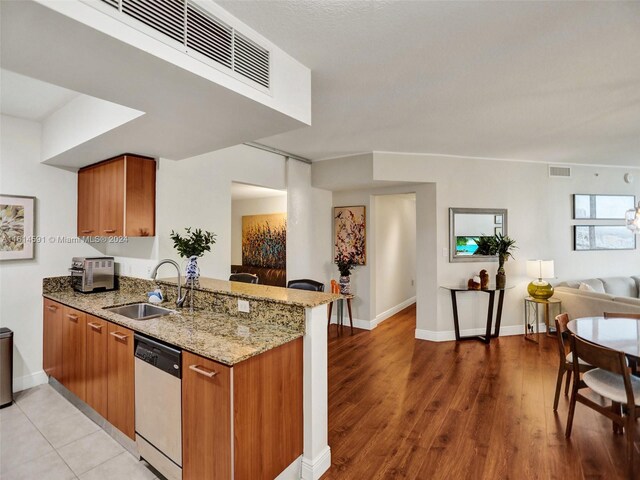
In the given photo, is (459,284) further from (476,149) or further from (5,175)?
A: (5,175)

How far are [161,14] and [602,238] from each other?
672 centimetres

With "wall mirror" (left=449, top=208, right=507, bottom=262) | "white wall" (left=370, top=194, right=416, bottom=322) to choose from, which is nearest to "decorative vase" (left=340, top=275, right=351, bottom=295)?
"white wall" (left=370, top=194, right=416, bottom=322)

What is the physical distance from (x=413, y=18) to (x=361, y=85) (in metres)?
0.78

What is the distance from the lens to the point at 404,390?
10.1 feet

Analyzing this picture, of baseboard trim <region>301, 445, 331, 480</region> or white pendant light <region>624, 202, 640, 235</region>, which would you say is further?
white pendant light <region>624, 202, 640, 235</region>

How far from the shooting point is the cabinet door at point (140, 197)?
2.77 metres

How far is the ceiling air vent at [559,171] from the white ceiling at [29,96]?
615cm

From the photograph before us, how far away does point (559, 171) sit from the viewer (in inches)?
199

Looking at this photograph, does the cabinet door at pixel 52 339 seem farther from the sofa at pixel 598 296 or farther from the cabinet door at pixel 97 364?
the sofa at pixel 598 296

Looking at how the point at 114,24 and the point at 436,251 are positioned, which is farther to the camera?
the point at 436,251

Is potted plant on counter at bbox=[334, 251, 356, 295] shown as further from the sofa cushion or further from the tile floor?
the sofa cushion

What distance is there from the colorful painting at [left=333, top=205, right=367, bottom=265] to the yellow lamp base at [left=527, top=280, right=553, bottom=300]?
2.45 m

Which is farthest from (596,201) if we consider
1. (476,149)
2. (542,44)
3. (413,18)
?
(413,18)

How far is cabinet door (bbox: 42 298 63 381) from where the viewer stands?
2.88 metres
